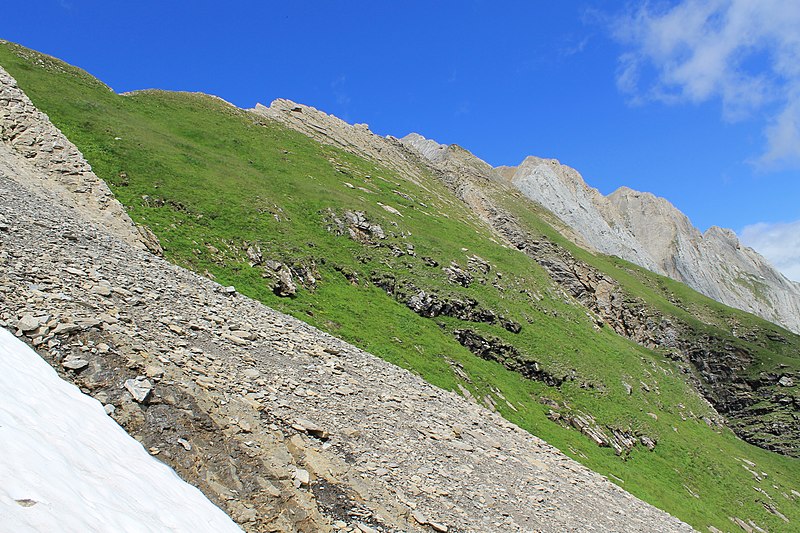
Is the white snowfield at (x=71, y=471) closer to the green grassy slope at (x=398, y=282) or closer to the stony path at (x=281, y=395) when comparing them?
the stony path at (x=281, y=395)

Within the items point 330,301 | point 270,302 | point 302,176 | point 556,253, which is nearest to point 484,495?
point 270,302

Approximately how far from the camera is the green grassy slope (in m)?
31.1

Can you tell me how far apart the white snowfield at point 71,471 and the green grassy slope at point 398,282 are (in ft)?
57.8

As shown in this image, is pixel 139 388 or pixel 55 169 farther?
pixel 55 169

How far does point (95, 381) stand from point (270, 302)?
16.4 metres

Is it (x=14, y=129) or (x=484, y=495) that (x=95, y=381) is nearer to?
(x=484, y=495)

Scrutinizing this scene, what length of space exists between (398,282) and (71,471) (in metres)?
34.5

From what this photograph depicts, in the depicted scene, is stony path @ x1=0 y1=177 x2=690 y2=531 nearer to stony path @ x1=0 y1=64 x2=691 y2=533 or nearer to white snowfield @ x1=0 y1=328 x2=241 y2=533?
stony path @ x1=0 y1=64 x2=691 y2=533

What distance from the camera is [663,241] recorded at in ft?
542

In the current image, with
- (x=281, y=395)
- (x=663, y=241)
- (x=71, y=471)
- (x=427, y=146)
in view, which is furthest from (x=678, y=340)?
(x=427, y=146)

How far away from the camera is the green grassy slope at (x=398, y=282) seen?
31.1m

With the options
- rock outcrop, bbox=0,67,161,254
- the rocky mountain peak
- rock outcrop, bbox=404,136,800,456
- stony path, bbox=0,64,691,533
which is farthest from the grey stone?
the rocky mountain peak

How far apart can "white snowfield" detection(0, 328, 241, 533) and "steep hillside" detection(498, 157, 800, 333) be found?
421 feet

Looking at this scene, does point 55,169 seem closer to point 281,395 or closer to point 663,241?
point 281,395
